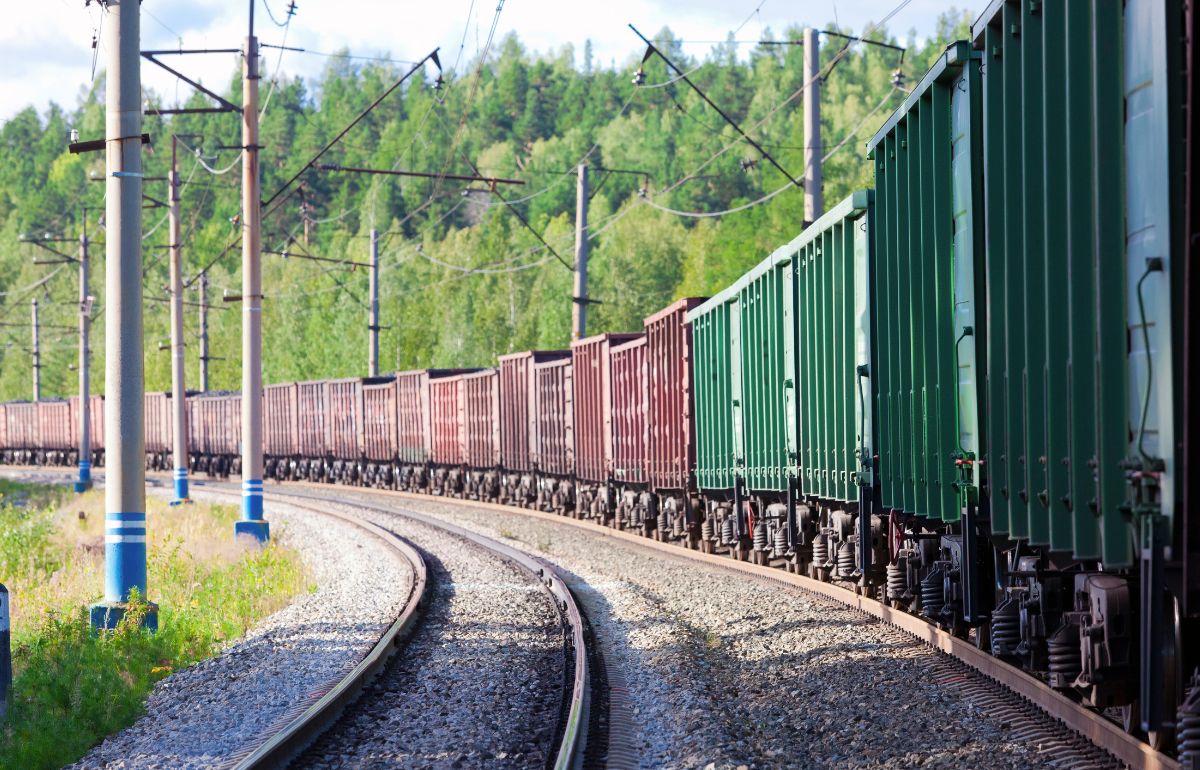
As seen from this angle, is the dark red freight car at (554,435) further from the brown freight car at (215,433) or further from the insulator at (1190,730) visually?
the insulator at (1190,730)

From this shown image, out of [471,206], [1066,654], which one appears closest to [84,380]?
[1066,654]

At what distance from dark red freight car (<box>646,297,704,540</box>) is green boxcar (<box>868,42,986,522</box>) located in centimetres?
1004

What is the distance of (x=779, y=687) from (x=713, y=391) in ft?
32.8

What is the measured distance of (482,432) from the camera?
128ft

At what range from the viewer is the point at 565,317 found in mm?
88250

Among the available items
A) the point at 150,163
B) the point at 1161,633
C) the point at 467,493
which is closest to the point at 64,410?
the point at 467,493

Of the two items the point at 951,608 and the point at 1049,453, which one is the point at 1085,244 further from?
the point at 951,608

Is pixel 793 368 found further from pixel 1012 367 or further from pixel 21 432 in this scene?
pixel 21 432

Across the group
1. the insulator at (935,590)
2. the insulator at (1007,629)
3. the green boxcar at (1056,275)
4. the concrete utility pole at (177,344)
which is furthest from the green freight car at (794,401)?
the concrete utility pole at (177,344)

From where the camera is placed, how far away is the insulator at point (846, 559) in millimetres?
14836

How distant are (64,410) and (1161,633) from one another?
222 ft

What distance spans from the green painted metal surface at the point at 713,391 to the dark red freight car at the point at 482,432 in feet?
53.5

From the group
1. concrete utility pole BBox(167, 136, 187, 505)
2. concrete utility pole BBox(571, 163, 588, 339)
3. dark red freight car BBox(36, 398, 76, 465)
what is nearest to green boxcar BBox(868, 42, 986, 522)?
concrete utility pole BBox(571, 163, 588, 339)

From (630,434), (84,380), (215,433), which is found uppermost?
(84,380)
